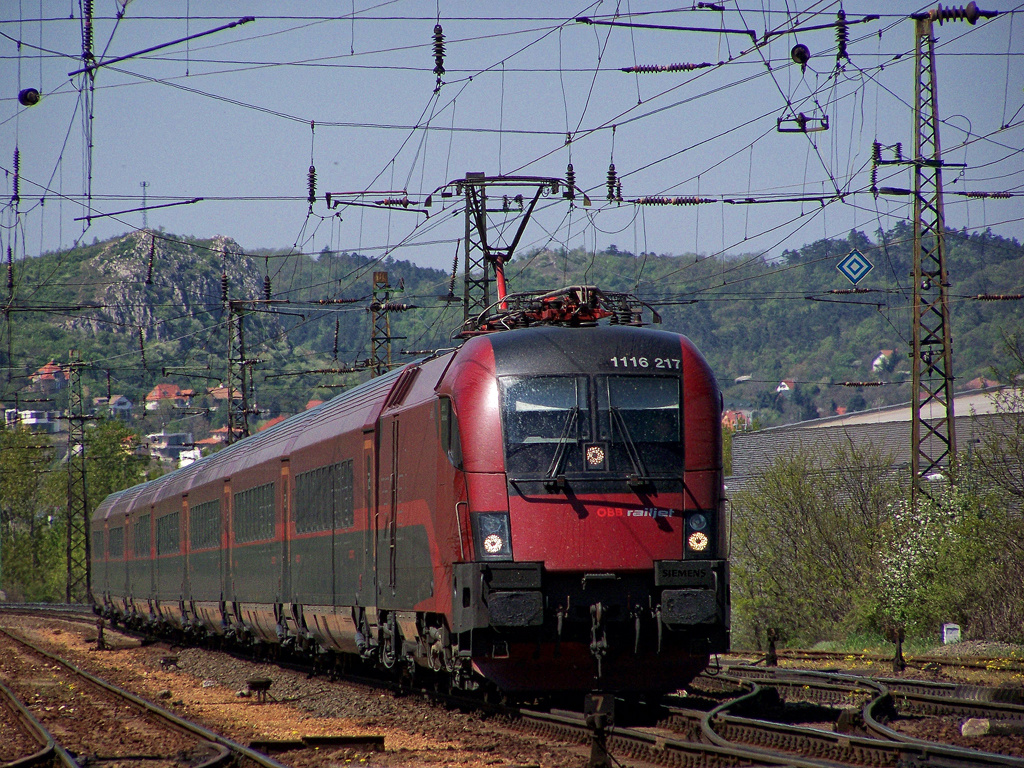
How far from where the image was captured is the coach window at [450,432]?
38.7 ft

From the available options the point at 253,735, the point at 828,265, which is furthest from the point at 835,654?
the point at 828,265

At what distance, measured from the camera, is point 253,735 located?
502 inches

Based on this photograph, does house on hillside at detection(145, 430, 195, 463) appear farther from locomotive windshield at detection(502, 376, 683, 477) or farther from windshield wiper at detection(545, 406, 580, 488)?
windshield wiper at detection(545, 406, 580, 488)

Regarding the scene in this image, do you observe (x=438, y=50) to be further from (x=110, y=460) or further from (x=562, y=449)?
(x=110, y=460)

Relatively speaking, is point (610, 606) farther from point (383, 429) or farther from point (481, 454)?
point (383, 429)

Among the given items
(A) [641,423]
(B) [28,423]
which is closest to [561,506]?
(A) [641,423]

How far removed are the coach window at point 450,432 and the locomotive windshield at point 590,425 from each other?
496mm

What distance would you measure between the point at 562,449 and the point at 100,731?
21.4 ft

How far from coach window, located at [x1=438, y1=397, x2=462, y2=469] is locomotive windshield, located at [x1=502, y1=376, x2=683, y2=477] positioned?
0.50m

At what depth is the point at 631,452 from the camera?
1177cm

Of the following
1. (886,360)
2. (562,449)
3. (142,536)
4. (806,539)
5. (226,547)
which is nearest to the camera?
(562,449)

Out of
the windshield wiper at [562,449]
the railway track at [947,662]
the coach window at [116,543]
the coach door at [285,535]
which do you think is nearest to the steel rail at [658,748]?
the windshield wiper at [562,449]

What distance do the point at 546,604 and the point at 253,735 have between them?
148 inches

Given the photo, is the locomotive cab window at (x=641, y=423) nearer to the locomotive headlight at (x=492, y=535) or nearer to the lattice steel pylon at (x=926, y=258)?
the locomotive headlight at (x=492, y=535)
